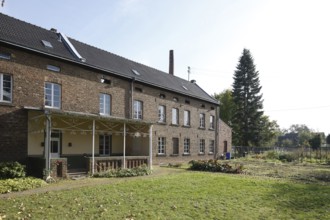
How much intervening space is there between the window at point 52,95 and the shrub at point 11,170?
12.4 feet

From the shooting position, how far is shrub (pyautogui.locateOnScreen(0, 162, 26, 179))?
12.2 meters

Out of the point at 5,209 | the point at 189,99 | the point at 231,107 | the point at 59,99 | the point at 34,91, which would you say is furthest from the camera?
the point at 231,107

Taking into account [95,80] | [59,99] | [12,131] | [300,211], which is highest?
[95,80]

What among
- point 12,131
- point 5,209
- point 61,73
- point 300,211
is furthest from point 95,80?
point 300,211

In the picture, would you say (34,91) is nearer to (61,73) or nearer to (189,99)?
(61,73)

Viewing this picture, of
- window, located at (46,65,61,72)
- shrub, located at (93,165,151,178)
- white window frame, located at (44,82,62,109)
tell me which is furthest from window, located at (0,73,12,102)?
shrub, located at (93,165,151,178)

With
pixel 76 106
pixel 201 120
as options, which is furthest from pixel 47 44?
pixel 201 120

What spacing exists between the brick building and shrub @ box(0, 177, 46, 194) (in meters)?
1.30

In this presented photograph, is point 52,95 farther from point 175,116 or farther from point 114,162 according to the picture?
point 175,116

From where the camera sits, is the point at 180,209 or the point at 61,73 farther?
the point at 61,73

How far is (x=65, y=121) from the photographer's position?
16312 millimetres

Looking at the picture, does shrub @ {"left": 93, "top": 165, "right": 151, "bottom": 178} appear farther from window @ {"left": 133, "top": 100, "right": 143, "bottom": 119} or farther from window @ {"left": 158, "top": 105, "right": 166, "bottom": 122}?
window @ {"left": 158, "top": 105, "right": 166, "bottom": 122}

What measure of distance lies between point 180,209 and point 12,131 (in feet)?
31.9

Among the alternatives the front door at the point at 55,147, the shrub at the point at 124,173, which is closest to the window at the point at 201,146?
the shrub at the point at 124,173
